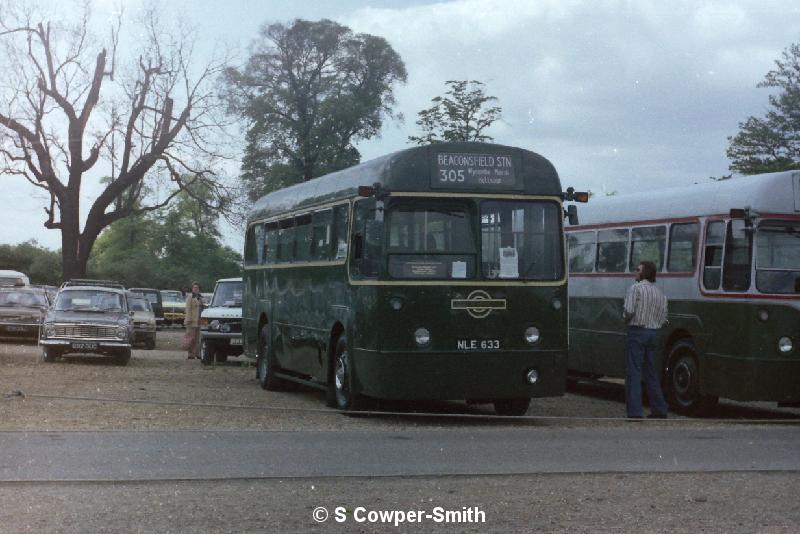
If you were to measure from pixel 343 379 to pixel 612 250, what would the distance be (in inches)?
208

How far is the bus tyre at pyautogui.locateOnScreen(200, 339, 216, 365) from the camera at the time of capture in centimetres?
3008

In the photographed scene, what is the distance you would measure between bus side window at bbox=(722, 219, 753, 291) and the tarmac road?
91.3 inches

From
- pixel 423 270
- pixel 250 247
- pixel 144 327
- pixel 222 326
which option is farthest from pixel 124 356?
pixel 423 270

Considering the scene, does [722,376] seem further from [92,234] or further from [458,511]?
[92,234]

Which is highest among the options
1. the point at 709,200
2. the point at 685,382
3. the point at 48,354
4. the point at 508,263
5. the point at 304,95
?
the point at 304,95

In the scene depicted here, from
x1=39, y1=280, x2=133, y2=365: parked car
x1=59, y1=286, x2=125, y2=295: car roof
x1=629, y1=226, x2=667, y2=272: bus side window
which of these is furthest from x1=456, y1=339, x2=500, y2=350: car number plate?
x1=59, y1=286, x2=125, y2=295: car roof

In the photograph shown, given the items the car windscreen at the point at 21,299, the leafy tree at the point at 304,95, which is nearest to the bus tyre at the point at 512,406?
the car windscreen at the point at 21,299

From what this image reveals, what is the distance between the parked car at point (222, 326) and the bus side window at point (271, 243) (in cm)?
788

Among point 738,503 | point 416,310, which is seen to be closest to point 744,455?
point 738,503

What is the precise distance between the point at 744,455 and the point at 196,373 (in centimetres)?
1588

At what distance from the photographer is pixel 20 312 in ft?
129

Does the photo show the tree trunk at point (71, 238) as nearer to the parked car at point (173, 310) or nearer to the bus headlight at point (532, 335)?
the parked car at point (173, 310)

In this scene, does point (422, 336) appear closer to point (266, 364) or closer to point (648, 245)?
point (648, 245)

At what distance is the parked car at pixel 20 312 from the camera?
39062 mm
